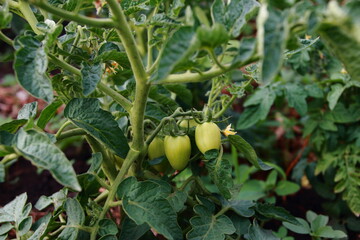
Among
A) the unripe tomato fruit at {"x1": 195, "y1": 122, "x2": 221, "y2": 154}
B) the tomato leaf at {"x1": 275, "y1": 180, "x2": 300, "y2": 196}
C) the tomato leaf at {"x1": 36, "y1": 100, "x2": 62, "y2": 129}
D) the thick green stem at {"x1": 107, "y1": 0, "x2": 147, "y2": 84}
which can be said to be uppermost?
the thick green stem at {"x1": 107, "y1": 0, "x2": 147, "y2": 84}

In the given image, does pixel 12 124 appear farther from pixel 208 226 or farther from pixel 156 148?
pixel 208 226

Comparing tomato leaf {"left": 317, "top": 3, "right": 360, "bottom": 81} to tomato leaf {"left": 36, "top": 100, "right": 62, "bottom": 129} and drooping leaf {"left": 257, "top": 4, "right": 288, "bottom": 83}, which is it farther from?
tomato leaf {"left": 36, "top": 100, "right": 62, "bottom": 129}

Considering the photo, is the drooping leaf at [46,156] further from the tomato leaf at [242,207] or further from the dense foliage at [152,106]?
the tomato leaf at [242,207]

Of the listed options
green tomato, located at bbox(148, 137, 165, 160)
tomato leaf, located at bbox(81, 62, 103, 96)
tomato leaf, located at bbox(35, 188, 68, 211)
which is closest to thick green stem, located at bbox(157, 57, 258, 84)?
tomato leaf, located at bbox(81, 62, 103, 96)

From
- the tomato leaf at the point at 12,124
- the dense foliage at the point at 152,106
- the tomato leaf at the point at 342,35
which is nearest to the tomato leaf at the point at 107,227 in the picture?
the dense foliage at the point at 152,106

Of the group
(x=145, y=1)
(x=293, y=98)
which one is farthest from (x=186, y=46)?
(x=293, y=98)
